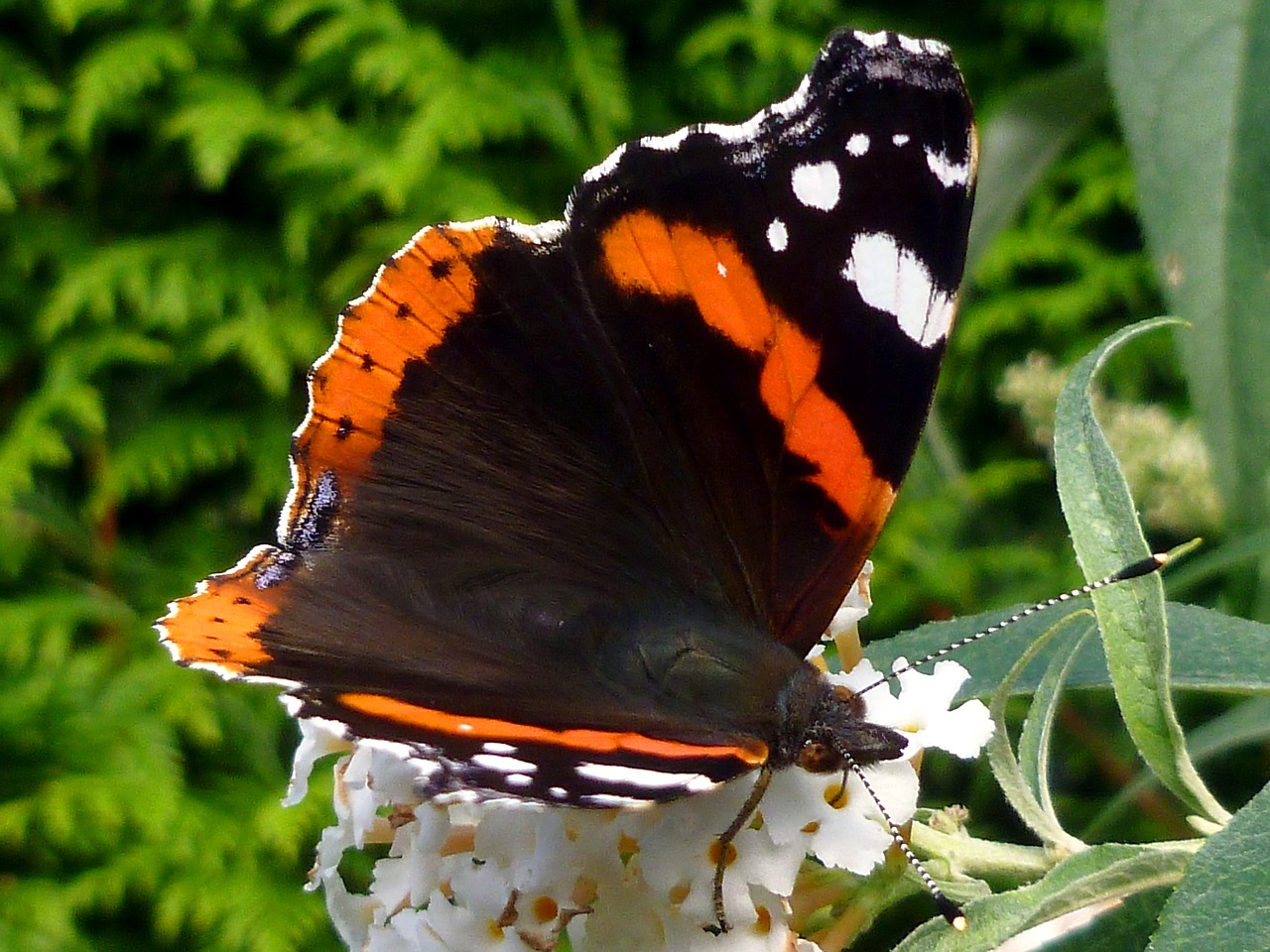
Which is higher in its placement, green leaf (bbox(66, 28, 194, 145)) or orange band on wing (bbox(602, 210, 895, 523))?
green leaf (bbox(66, 28, 194, 145))

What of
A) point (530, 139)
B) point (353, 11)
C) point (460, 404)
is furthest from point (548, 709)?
point (530, 139)

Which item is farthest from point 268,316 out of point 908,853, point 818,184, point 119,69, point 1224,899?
point 1224,899

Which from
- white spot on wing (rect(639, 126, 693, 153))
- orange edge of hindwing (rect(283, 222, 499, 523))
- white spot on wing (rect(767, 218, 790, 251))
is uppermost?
white spot on wing (rect(639, 126, 693, 153))

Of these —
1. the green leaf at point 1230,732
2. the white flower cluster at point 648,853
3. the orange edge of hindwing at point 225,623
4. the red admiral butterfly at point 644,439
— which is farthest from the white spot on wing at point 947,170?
the green leaf at point 1230,732

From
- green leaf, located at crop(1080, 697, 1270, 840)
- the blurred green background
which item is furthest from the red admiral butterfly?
the blurred green background

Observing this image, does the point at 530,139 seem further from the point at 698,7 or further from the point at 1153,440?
the point at 1153,440

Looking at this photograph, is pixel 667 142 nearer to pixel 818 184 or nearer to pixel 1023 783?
pixel 818 184

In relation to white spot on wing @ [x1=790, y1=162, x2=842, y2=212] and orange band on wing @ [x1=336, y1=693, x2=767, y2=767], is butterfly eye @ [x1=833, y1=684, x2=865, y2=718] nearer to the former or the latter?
orange band on wing @ [x1=336, y1=693, x2=767, y2=767]

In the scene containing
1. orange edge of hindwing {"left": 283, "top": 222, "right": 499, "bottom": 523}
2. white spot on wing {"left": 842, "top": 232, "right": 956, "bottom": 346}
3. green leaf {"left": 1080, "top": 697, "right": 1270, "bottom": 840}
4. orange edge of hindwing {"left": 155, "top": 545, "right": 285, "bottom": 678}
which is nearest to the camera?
orange edge of hindwing {"left": 155, "top": 545, "right": 285, "bottom": 678}
